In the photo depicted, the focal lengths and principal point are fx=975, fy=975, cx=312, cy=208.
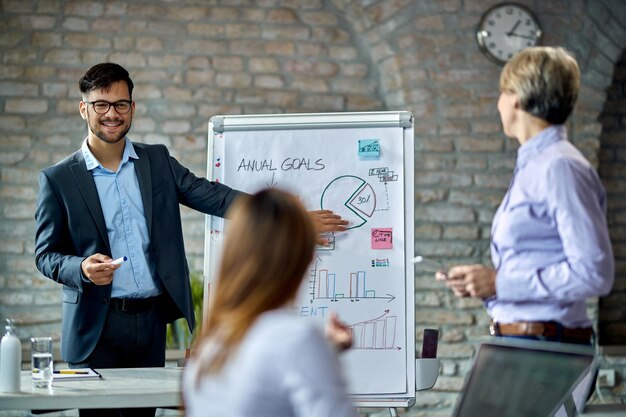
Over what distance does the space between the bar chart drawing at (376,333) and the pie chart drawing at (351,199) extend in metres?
0.35

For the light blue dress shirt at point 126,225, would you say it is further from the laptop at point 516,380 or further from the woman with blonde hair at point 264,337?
the woman with blonde hair at point 264,337

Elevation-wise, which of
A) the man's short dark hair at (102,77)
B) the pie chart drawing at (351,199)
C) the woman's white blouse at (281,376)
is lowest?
the woman's white blouse at (281,376)

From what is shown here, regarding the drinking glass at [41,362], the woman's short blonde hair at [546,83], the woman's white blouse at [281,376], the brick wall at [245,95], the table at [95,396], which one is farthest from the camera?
the brick wall at [245,95]

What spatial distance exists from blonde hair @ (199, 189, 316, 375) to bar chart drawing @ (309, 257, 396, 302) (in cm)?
203

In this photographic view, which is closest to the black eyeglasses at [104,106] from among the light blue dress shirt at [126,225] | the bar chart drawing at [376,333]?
the light blue dress shirt at [126,225]

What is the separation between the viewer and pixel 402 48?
5.20 metres

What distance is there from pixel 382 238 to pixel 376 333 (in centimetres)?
35

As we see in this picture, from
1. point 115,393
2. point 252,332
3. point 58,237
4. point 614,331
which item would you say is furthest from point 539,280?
point 614,331

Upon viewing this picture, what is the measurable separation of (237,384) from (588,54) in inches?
165

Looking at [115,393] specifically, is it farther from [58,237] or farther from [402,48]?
[402,48]

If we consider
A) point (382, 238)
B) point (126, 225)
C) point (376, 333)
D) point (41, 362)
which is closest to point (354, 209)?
point (382, 238)

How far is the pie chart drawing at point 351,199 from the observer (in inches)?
141

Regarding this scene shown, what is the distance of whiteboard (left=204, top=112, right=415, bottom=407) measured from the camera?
351 centimetres

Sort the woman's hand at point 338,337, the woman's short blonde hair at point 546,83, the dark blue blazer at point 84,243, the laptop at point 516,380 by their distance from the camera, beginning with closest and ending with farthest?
the woman's hand at point 338,337, the laptop at point 516,380, the woman's short blonde hair at point 546,83, the dark blue blazer at point 84,243
